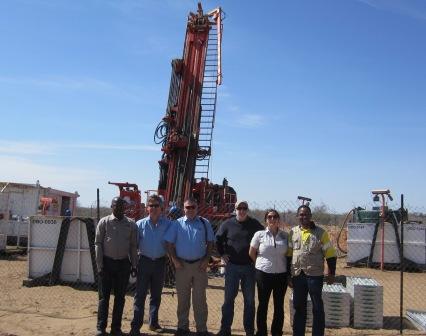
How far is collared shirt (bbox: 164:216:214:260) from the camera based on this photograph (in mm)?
7047

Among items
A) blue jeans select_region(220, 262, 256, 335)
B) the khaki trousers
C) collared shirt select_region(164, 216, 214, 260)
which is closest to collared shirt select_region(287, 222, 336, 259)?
blue jeans select_region(220, 262, 256, 335)

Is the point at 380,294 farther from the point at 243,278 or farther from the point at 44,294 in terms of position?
the point at 44,294

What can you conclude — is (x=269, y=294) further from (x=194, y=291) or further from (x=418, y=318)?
(x=418, y=318)

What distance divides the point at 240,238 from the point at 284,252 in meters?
0.64

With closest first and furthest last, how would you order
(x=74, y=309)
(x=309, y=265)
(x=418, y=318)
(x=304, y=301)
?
(x=309, y=265) → (x=304, y=301) → (x=418, y=318) → (x=74, y=309)

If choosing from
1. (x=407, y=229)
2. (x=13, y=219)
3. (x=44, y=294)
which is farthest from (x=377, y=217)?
(x=13, y=219)

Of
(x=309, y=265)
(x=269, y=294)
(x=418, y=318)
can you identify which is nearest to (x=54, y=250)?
(x=269, y=294)

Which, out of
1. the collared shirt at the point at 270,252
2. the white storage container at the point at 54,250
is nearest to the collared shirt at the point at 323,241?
the collared shirt at the point at 270,252

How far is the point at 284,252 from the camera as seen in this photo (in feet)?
22.3

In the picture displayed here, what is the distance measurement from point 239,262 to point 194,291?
0.77 meters

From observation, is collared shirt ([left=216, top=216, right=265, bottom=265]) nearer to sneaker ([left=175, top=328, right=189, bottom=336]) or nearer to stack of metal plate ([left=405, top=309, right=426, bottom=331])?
sneaker ([left=175, top=328, right=189, bottom=336])

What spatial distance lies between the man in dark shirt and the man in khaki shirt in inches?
50.1

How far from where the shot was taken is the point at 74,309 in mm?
9008

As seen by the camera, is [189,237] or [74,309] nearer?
[189,237]
